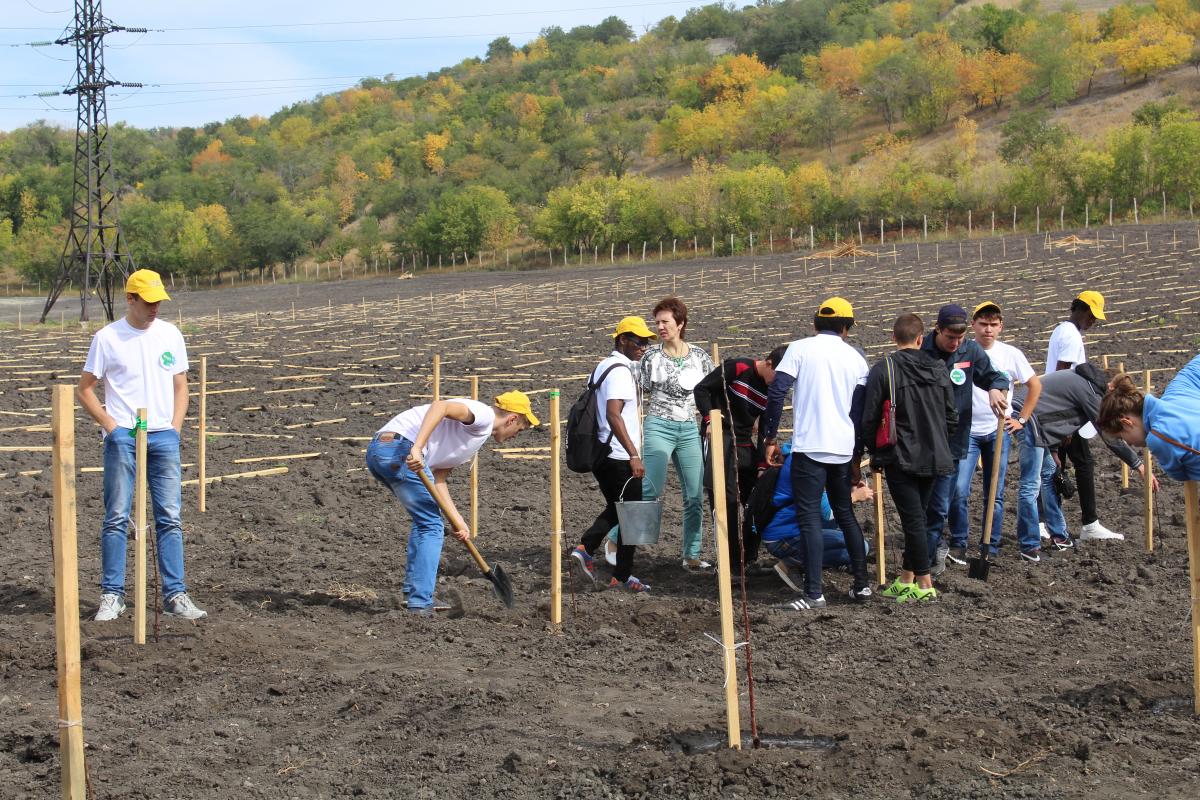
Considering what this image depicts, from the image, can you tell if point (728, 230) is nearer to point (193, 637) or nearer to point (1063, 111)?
point (1063, 111)

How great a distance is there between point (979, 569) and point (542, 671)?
120 inches

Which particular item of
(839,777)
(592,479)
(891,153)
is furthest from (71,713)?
(891,153)

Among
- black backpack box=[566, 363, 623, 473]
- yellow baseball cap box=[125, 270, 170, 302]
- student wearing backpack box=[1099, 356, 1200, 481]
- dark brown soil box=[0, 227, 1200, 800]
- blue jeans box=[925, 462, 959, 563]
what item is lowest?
dark brown soil box=[0, 227, 1200, 800]

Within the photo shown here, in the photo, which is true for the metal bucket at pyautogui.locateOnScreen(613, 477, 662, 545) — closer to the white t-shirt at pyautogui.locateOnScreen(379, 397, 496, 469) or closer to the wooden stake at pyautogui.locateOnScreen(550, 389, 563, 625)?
the wooden stake at pyautogui.locateOnScreen(550, 389, 563, 625)

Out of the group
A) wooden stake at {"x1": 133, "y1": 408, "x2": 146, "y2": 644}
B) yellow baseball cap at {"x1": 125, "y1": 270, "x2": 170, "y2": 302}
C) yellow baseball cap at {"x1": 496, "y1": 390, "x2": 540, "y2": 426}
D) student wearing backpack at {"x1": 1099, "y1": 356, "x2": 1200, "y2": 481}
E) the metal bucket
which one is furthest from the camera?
the metal bucket

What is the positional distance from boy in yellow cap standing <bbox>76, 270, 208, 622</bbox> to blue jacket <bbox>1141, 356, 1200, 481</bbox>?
4.74 m

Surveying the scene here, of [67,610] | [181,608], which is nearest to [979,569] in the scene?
[181,608]

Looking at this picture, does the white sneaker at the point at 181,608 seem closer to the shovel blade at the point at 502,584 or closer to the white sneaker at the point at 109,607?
the white sneaker at the point at 109,607

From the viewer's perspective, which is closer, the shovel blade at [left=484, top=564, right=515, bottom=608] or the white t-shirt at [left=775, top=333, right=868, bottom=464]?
the white t-shirt at [left=775, top=333, right=868, bottom=464]

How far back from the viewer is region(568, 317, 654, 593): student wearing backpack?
741 centimetres

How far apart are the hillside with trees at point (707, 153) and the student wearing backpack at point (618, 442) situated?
55.5m

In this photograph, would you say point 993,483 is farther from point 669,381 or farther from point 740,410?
point 669,381

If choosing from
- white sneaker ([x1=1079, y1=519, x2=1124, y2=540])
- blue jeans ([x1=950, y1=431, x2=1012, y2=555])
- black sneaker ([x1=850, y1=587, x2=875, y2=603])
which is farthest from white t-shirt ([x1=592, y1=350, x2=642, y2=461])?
white sneaker ([x1=1079, y1=519, x2=1124, y2=540])

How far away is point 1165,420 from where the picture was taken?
447 centimetres
